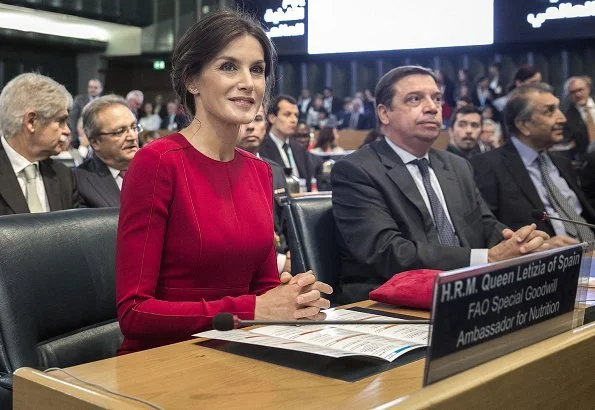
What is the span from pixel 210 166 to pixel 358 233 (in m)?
0.76

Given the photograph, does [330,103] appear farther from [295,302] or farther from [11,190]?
[295,302]

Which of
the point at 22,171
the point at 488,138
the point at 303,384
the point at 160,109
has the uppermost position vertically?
the point at 160,109

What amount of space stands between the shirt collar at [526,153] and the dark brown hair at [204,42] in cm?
212

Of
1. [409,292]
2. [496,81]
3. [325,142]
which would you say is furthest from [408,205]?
[496,81]

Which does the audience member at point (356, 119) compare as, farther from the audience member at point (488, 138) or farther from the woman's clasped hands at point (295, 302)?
the woman's clasped hands at point (295, 302)

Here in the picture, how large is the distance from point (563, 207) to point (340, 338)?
2491 millimetres

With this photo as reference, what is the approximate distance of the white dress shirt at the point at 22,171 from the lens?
2799 millimetres

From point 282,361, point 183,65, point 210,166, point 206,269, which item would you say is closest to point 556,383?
point 282,361

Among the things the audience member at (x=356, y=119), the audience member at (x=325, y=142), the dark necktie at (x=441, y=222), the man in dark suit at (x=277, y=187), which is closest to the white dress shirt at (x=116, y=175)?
the man in dark suit at (x=277, y=187)

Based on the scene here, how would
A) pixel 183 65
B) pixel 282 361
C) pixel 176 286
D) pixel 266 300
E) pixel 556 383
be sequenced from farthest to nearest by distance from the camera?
pixel 183 65 → pixel 176 286 → pixel 266 300 → pixel 282 361 → pixel 556 383

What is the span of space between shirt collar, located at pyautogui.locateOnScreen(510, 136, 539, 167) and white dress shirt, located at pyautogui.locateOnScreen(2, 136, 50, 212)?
2151mm

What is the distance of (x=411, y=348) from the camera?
1.13 m

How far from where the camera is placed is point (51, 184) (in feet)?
9.29

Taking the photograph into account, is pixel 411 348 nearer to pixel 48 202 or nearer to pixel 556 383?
pixel 556 383
